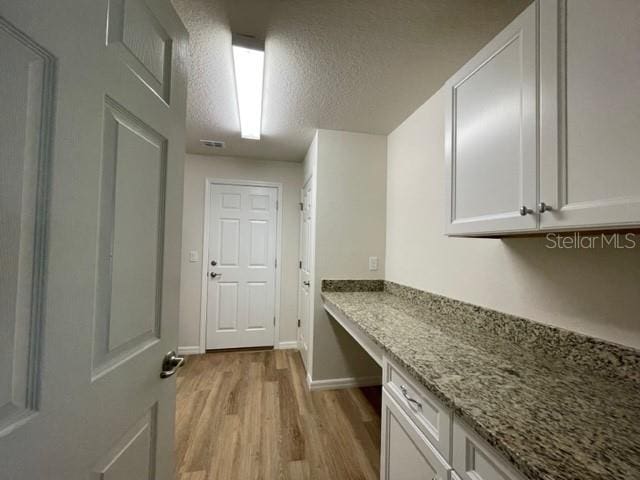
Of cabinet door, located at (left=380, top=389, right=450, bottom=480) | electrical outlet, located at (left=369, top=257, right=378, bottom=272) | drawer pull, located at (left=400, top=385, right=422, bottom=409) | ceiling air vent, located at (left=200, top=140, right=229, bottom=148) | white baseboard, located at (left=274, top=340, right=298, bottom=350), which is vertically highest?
ceiling air vent, located at (left=200, top=140, right=229, bottom=148)

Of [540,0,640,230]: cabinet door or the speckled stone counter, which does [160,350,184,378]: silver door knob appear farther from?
[540,0,640,230]: cabinet door

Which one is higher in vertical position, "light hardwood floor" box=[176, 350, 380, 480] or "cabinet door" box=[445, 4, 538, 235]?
"cabinet door" box=[445, 4, 538, 235]

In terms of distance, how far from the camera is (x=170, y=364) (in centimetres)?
81

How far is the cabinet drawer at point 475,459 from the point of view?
0.62 m

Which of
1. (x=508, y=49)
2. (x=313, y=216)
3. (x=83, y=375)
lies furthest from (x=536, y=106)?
(x=313, y=216)

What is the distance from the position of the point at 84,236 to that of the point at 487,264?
1590 mm

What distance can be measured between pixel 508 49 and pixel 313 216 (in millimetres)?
1710

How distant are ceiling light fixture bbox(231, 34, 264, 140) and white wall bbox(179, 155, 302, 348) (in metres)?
0.80

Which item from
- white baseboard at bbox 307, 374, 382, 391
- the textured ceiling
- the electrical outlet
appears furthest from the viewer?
the electrical outlet

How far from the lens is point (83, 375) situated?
505 millimetres

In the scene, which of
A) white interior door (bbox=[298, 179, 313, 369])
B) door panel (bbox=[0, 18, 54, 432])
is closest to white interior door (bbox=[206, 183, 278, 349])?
white interior door (bbox=[298, 179, 313, 369])

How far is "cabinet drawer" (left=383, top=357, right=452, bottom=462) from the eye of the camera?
803mm

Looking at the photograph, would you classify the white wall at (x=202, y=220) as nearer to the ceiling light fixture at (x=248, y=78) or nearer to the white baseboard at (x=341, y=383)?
the ceiling light fixture at (x=248, y=78)

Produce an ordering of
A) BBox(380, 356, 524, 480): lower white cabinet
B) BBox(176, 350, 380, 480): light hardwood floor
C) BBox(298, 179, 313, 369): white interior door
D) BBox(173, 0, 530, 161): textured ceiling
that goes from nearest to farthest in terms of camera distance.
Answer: BBox(380, 356, 524, 480): lower white cabinet < BBox(173, 0, 530, 161): textured ceiling < BBox(176, 350, 380, 480): light hardwood floor < BBox(298, 179, 313, 369): white interior door
